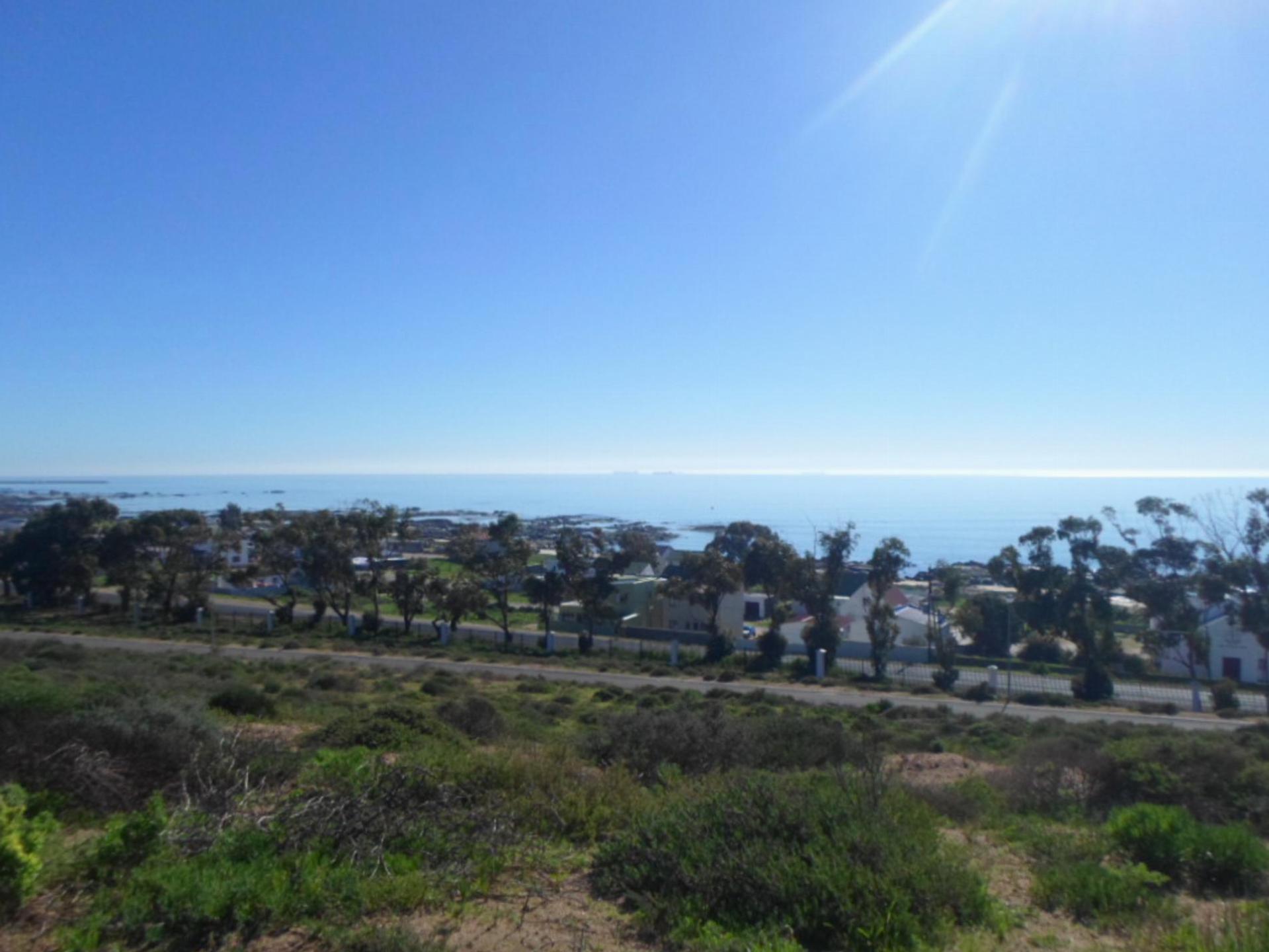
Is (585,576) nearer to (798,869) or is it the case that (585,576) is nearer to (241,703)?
(241,703)

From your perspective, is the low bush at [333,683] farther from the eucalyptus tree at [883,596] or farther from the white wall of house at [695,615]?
the white wall of house at [695,615]

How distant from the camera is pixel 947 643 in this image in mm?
32719

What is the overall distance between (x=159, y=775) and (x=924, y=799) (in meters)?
6.48

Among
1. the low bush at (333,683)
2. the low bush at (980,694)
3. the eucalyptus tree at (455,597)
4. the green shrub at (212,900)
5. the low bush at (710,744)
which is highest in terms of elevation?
the green shrub at (212,900)

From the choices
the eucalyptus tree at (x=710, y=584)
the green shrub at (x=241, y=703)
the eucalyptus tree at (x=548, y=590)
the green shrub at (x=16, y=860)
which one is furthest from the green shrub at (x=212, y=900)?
the eucalyptus tree at (x=548, y=590)

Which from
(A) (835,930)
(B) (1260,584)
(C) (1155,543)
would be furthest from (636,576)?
(A) (835,930)

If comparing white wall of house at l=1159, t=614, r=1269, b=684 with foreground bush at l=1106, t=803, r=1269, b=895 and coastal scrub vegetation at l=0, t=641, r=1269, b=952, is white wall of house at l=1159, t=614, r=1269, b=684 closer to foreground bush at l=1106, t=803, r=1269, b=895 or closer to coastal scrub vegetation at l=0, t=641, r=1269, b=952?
coastal scrub vegetation at l=0, t=641, r=1269, b=952

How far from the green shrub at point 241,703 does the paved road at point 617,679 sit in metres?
14.0

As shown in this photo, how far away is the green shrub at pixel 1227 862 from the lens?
18.2 feet

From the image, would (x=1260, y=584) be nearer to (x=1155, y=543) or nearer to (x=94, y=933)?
(x=1155, y=543)

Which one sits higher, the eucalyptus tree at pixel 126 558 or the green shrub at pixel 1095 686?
the eucalyptus tree at pixel 126 558

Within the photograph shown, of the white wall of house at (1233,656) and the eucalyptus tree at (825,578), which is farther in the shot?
the eucalyptus tree at (825,578)

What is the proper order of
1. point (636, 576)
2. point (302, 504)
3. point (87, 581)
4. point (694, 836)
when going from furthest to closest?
point (302, 504) → point (636, 576) → point (87, 581) → point (694, 836)

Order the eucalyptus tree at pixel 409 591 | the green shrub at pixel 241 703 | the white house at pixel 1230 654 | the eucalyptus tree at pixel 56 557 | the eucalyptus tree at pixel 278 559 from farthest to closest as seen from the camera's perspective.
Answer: the eucalyptus tree at pixel 56 557, the eucalyptus tree at pixel 278 559, the eucalyptus tree at pixel 409 591, the white house at pixel 1230 654, the green shrub at pixel 241 703
